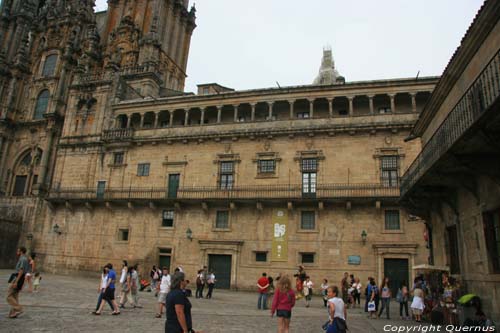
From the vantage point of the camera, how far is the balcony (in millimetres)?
25297

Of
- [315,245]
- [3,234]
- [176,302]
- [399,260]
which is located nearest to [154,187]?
[315,245]

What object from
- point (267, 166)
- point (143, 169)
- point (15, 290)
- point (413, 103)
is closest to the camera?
point (15, 290)

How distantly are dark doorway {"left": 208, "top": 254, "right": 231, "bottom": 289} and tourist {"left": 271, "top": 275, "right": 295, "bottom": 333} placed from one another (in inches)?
753

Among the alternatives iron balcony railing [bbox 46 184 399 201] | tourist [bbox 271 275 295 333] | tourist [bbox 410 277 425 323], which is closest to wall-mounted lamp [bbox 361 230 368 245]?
iron balcony railing [bbox 46 184 399 201]

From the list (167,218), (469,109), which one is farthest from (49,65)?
(469,109)

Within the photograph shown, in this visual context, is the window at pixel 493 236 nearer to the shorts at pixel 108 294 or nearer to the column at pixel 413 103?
the shorts at pixel 108 294

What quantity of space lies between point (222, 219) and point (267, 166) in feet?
17.1

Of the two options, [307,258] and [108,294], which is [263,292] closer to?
[108,294]

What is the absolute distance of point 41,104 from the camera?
45250 millimetres

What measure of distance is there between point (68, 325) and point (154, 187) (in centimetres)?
2131

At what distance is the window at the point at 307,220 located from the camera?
26.4 meters

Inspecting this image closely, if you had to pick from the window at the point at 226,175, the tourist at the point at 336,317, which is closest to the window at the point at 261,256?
the window at the point at 226,175

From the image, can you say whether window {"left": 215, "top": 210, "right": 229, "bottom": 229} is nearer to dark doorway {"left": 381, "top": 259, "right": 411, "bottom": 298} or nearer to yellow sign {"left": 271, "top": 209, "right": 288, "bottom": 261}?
yellow sign {"left": 271, "top": 209, "right": 288, "bottom": 261}

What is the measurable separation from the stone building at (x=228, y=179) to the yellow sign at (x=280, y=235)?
74 millimetres
